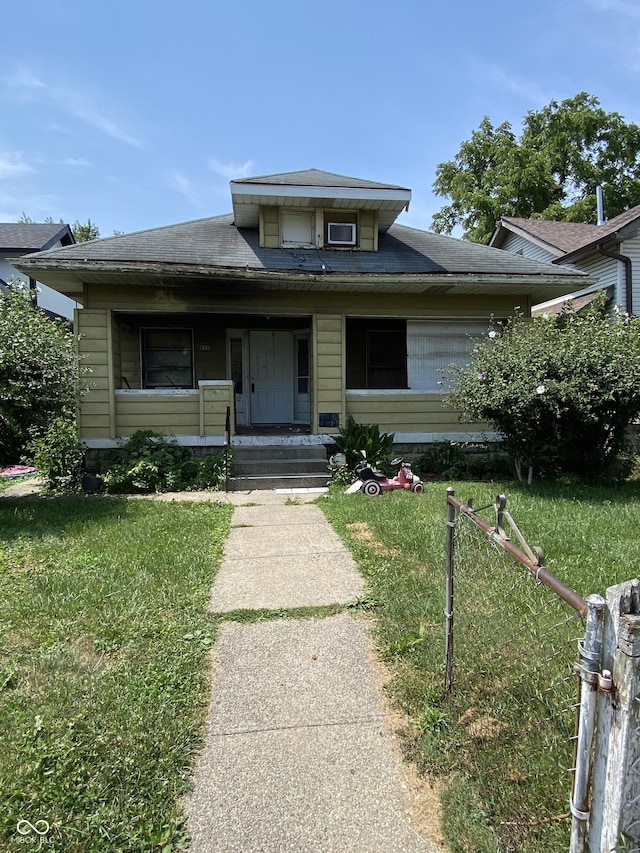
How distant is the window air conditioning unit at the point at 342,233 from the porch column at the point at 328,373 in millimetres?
2170

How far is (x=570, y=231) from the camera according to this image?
19.6 meters

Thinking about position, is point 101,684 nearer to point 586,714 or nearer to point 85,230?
point 586,714

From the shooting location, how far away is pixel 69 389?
7277 mm

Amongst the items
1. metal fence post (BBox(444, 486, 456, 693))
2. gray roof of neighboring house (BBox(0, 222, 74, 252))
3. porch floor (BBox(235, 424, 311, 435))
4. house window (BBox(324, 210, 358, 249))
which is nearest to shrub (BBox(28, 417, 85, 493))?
porch floor (BBox(235, 424, 311, 435))

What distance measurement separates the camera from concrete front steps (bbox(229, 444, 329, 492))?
8758mm

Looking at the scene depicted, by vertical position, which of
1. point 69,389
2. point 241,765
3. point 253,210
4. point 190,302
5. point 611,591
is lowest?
point 241,765

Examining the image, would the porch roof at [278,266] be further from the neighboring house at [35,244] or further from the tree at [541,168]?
the tree at [541,168]

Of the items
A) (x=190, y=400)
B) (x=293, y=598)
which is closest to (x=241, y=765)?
(x=293, y=598)

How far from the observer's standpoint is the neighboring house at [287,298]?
9.23m

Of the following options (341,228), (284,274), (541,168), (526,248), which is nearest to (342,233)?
(341,228)

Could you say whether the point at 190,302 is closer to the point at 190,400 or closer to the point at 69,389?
the point at 190,400

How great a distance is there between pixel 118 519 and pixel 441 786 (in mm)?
5071

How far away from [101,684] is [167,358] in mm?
9900

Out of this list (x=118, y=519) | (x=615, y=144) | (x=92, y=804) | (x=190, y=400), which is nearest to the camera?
(x=92, y=804)
